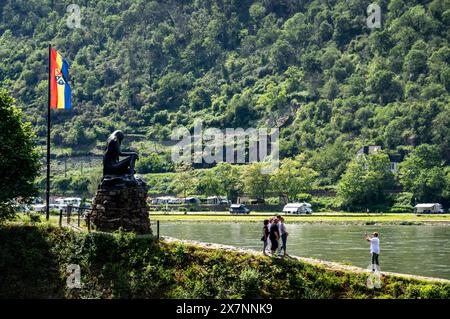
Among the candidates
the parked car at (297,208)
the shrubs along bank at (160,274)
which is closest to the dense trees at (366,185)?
the parked car at (297,208)

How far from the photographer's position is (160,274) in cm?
4672

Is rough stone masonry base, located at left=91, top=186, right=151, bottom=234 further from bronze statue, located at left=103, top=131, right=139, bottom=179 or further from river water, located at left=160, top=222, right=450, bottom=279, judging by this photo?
river water, located at left=160, top=222, right=450, bottom=279

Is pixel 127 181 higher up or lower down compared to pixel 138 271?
higher up

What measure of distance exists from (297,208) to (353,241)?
68.1 meters

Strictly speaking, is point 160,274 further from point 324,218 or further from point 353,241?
point 324,218

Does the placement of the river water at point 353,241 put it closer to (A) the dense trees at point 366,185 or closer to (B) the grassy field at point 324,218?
(B) the grassy field at point 324,218

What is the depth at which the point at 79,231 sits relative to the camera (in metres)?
50.1

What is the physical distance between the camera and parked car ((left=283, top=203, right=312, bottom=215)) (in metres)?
160

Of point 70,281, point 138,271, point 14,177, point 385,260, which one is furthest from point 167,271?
point 385,260

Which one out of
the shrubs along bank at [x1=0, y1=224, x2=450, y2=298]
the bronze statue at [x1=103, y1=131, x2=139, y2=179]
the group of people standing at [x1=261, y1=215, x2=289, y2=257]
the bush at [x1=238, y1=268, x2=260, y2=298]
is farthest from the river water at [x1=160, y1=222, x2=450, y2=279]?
the bronze statue at [x1=103, y1=131, x2=139, y2=179]

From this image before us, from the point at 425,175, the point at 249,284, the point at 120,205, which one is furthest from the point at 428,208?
the point at 249,284
